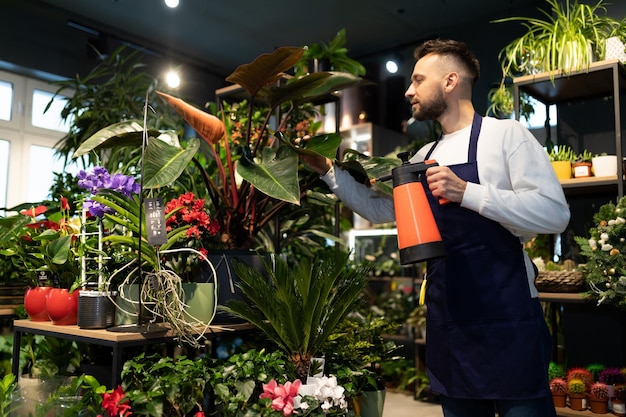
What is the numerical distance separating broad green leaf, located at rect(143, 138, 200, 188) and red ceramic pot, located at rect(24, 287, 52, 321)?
0.64m

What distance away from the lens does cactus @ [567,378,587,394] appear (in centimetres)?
291

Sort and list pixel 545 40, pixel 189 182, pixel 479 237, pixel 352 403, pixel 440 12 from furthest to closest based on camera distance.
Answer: pixel 440 12 < pixel 545 40 < pixel 189 182 < pixel 352 403 < pixel 479 237

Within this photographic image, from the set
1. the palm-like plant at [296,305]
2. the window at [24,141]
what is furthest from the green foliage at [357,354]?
the window at [24,141]

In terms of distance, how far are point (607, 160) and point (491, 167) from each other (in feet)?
5.28

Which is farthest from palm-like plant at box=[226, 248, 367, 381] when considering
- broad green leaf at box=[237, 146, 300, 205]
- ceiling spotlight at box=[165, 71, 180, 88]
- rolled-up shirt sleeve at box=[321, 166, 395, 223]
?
ceiling spotlight at box=[165, 71, 180, 88]

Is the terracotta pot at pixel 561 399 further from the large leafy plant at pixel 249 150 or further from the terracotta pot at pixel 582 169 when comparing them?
the large leafy plant at pixel 249 150

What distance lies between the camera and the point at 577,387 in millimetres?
2912

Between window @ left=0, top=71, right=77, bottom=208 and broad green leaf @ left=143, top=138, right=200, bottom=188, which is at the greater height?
→ window @ left=0, top=71, right=77, bottom=208

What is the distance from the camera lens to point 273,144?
2682mm

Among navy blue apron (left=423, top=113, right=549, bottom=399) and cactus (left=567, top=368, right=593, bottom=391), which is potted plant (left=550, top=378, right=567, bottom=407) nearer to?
cactus (left=567, top=368, right=593, bottom=391)

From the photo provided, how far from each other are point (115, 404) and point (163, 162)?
2.41 feet

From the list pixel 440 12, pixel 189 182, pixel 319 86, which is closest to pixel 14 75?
pixel 189 182

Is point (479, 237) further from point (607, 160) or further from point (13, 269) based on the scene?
point (13, 269)

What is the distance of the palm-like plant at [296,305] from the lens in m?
2.00
